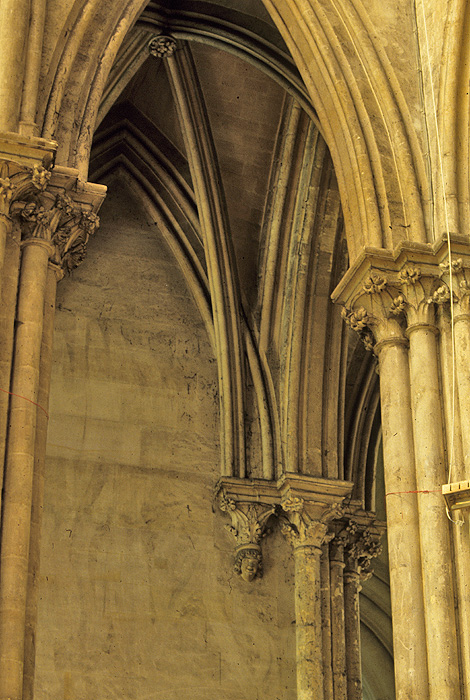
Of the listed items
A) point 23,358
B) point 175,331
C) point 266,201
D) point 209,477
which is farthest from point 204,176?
point 23,358

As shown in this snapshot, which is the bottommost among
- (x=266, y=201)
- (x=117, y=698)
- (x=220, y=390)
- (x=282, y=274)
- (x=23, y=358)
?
(x=117, y=698)

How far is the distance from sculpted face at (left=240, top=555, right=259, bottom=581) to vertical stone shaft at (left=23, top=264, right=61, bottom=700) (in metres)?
5.38

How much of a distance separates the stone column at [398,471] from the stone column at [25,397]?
2.13m

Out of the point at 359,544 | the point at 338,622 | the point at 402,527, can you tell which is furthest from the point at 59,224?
the point at 359,544

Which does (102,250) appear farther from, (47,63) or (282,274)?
(47,63)

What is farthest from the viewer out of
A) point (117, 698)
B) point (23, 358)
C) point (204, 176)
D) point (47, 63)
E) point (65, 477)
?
point (204, 176)

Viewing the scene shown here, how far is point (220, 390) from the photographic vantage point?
12.8 meters

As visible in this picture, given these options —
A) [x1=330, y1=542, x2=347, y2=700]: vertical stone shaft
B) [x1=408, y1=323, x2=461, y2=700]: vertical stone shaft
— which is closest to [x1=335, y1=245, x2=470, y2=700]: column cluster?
[x1=408, y1=323, x2=461, y2=700]: vertical stone shaft

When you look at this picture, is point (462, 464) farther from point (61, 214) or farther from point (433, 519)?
Answer: point (61, 214)

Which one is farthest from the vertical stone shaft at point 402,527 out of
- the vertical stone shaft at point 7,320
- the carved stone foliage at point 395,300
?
the vertical stone shaft at point 7,320

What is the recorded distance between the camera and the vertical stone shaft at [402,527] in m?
7.18

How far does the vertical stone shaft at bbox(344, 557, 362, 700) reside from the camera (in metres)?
11.8

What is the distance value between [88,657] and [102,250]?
15.4 ft

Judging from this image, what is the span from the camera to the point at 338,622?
39.1ft
